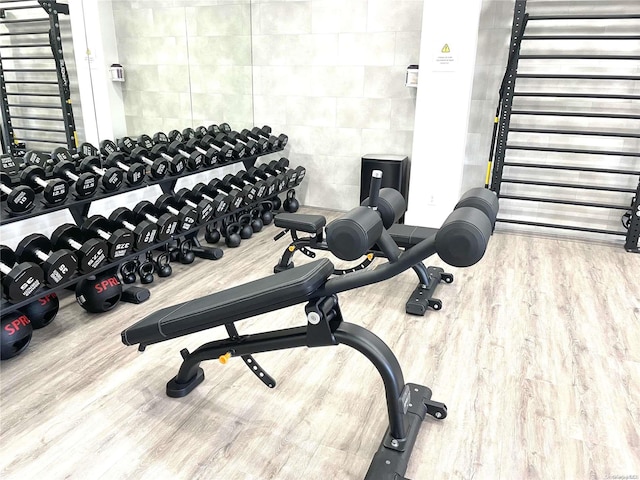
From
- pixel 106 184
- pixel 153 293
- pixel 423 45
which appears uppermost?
pixel 423 45

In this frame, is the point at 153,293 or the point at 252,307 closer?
the point at 252,307

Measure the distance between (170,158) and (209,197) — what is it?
1.42 feet

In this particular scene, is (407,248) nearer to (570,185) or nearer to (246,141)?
(570,185)

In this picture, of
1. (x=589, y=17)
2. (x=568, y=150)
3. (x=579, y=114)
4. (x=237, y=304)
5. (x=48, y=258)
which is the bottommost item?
(x=48, y=258)

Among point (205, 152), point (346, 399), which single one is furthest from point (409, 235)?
point (205, 152)

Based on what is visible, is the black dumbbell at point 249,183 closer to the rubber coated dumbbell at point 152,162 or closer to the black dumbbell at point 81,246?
the rubber coated dumbbell at point 152,162

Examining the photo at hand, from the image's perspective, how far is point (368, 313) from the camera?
A: 2883 millimetres

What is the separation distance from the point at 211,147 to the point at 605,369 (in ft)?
10.1

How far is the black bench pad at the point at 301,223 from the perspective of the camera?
3221mm

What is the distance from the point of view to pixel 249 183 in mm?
4246

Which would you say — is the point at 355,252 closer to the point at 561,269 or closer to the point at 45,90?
the point at 561,269

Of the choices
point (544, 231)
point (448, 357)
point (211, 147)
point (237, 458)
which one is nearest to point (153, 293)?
point (211, 147)

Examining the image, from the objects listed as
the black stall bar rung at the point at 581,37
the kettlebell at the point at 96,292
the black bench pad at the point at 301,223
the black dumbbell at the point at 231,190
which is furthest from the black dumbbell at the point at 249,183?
the black stall bar rung at the point at 581,37

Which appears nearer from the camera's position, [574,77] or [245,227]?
[574,77]
